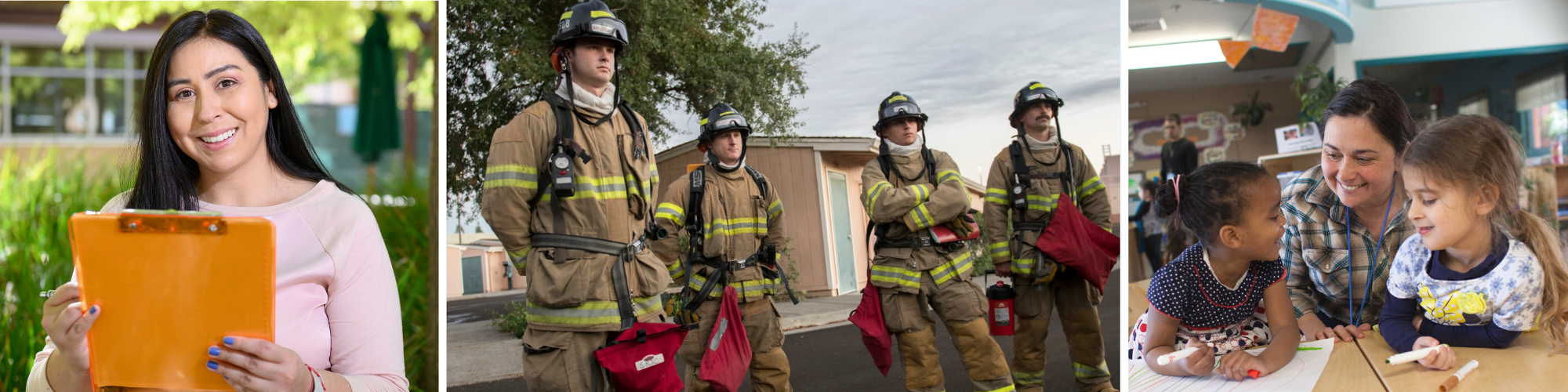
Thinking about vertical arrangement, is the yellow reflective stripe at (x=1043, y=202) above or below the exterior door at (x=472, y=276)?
above

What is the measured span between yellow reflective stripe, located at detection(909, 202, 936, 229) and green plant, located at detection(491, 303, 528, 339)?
61.4 inches

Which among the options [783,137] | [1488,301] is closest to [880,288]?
[783,137]

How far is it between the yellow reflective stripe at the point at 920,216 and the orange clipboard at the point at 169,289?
2.23 meters

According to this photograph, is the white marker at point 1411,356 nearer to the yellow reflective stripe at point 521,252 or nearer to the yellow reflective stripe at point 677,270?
the yellow reflective stripe at point 677,270

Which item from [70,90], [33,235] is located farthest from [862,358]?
[70,90]

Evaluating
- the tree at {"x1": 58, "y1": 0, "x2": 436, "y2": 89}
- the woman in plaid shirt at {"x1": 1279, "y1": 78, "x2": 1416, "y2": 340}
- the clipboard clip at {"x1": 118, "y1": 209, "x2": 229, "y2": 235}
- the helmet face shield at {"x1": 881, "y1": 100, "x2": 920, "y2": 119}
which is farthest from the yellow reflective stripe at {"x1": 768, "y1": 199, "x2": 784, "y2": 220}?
the tree at {"x1": 58, "y1": 0, "x2": 436, "y2": 89}

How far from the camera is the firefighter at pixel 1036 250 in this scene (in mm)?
3465

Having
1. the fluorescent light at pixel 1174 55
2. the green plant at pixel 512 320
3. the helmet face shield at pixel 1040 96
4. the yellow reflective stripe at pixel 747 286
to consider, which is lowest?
the green plant at pixel 512 320

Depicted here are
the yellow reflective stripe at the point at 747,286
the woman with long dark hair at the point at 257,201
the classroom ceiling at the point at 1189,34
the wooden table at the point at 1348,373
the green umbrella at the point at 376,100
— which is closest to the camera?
the woman with long dark hair at the point at 257,201

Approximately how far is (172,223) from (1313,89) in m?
3.42

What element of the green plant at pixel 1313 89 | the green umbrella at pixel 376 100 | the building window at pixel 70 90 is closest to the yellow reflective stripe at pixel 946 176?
the green plant at pixel 1313 89

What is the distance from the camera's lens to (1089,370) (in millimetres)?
3541

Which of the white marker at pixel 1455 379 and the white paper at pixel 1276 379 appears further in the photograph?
the white paper at pixel 1276 379

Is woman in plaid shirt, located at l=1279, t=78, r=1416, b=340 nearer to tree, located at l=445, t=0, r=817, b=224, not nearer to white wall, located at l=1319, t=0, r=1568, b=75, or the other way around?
white wall, located at l=1319, t=0, r=1568, b=75
